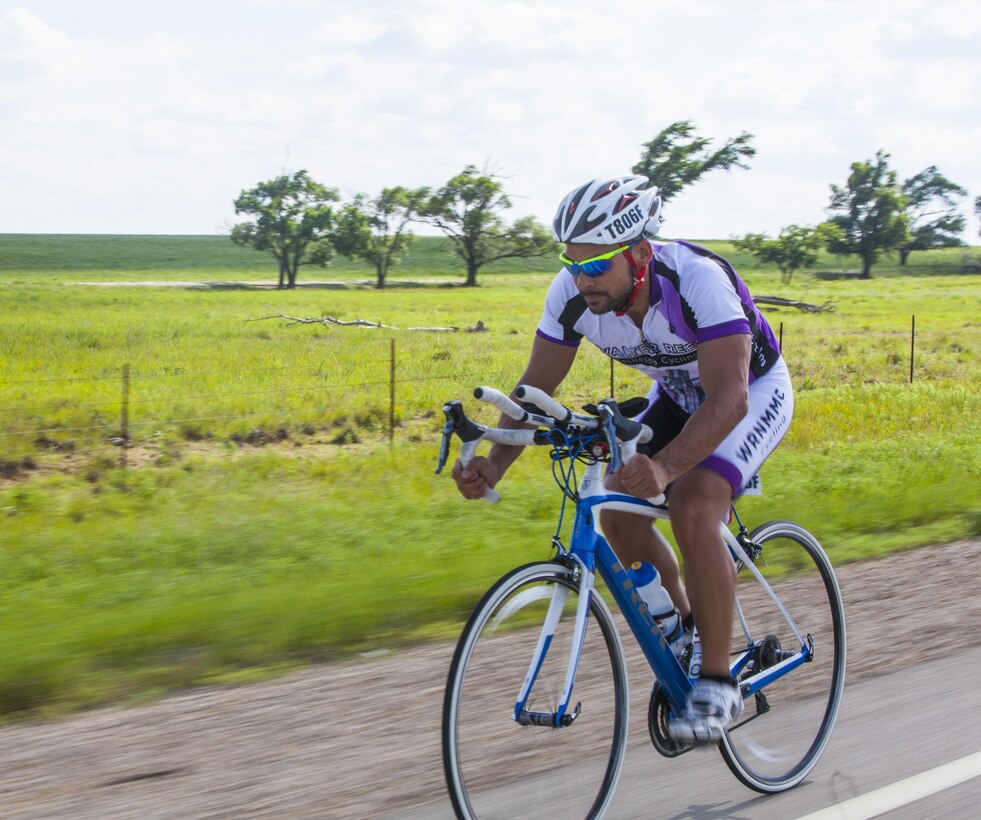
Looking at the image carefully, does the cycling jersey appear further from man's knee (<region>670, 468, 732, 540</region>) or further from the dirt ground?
Answer: the dirt ground

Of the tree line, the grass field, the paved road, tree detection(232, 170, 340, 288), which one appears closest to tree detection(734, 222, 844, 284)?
the tree line

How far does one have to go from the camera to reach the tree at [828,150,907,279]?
10038 centimetres

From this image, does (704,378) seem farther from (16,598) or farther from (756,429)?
(16,598)

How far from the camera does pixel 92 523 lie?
35.1 ft

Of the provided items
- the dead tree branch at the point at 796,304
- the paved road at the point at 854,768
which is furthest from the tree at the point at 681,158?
the paved road at the point at 854,768

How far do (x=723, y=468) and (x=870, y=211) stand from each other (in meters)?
105

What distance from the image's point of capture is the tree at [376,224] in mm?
85375

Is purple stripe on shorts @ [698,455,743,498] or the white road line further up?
purple stripe on shorts @ [698,455,743,498]

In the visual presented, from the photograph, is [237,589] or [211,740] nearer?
[211,740]

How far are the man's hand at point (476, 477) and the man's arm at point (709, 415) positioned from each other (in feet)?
1.81

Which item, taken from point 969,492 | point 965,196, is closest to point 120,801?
point 969,492

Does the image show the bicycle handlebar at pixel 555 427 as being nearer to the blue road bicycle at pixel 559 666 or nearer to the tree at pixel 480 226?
the blue road bicycle at pixel 559 666

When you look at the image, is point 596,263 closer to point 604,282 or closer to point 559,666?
point 604,282

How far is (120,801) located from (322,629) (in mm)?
2066
